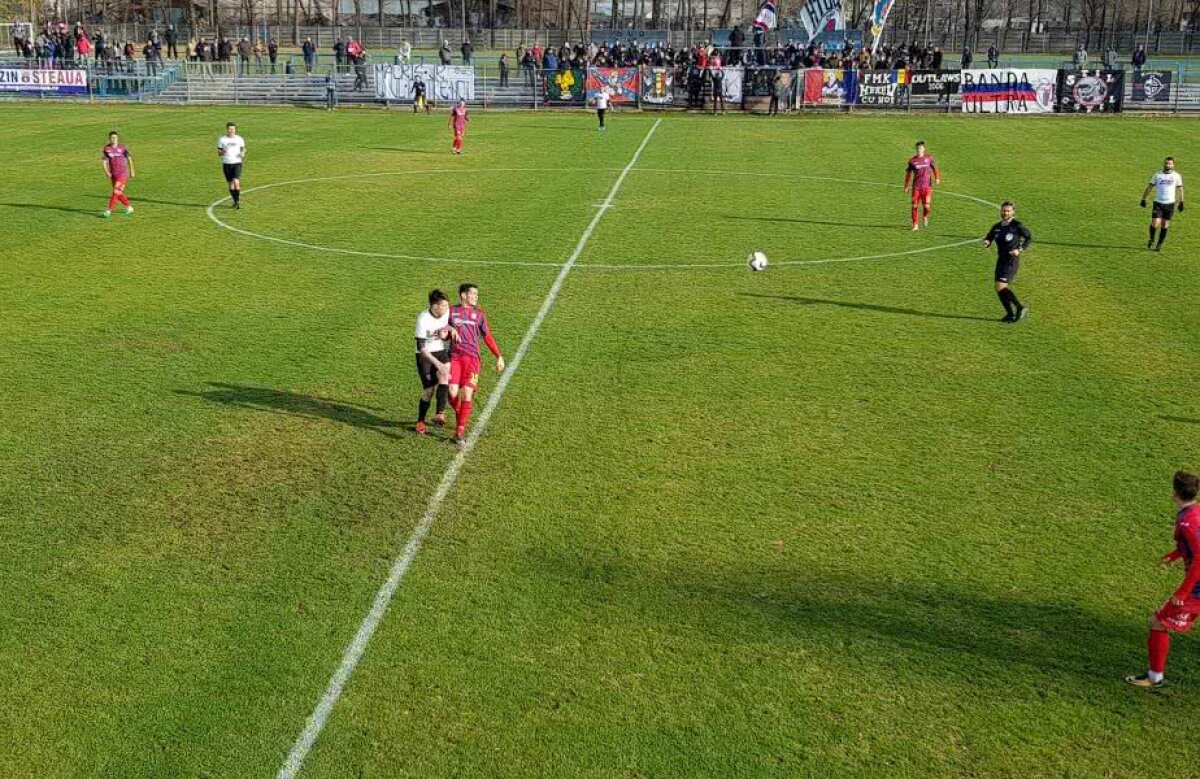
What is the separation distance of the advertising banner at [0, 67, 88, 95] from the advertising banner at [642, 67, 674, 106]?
2956 cm

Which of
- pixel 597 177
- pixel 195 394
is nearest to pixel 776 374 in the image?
pixel 195 394

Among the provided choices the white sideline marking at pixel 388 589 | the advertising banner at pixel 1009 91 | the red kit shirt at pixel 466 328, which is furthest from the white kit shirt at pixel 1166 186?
the advertising banner at pixel 1009 91

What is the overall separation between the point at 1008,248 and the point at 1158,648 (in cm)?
1153

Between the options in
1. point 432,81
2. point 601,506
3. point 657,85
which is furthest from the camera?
point 432,81

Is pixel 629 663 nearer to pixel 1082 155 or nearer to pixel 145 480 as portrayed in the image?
pixel 145 480

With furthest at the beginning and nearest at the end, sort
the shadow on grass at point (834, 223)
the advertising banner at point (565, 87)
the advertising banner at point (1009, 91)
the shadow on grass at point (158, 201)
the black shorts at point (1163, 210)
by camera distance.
Result: the advertising banner at point (565, 87)
the advertising banner at point (1009, 91)
the shadow on grass at point (158, 201)
the shadow on grass at point (834, 223)
the black shorts at point (1163, 210)

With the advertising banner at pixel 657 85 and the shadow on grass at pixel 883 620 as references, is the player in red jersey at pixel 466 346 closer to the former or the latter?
the shadow on grass at pixel 883 620

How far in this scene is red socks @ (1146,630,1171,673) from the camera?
915cm

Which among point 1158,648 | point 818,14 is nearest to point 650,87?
point 818,14

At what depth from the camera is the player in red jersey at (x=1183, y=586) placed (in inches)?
347

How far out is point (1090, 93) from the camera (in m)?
59.4

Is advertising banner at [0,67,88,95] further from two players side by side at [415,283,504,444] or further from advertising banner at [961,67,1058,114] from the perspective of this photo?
two players side by side at [415,283,504,444]

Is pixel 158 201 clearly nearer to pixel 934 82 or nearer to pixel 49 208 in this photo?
pixel 49 208

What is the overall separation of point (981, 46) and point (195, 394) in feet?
377
